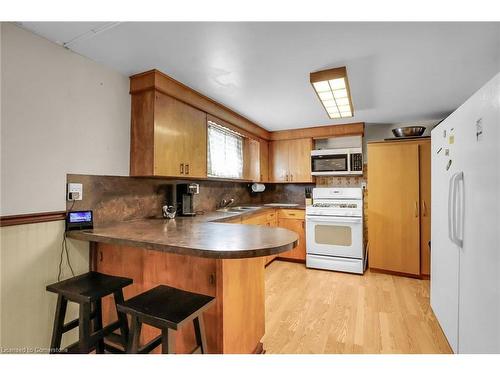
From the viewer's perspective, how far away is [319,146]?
4.38 meters

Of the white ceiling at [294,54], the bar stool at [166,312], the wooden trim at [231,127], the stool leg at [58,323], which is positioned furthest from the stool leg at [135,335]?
the wooden trim at [231,127]

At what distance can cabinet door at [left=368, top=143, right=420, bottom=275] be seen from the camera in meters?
3.26

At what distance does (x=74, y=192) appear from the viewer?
5.83ft

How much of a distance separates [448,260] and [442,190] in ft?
1.71

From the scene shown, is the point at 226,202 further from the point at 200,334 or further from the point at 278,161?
the point at 200,334

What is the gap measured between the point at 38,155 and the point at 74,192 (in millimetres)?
321

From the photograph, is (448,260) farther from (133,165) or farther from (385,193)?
(133,165)

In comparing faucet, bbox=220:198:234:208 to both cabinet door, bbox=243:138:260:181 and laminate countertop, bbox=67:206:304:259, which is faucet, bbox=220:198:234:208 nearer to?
cabinet door, bbox=243:138:260:181

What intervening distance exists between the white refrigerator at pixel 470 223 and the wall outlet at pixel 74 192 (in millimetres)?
2455

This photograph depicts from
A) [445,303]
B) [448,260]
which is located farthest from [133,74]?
[445,303]

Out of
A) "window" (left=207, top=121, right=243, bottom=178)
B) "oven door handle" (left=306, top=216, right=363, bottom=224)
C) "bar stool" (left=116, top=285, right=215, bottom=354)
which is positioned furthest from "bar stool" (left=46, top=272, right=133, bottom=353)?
"oven door handle" (left=306, top=216, right=363, bottom=224)

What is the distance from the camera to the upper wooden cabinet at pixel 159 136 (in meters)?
2.08

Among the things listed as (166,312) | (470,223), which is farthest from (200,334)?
(470,223)

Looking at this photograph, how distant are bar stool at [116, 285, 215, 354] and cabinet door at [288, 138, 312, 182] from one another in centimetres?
320
